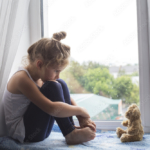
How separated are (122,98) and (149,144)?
41 cm

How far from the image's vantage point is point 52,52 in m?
0.98

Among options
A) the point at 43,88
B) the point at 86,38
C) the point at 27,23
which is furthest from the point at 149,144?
the point at 27,23

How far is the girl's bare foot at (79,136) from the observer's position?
3.10 feet

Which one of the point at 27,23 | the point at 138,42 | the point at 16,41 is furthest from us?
the point at 27,23

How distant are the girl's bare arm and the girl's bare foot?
0.35 feet

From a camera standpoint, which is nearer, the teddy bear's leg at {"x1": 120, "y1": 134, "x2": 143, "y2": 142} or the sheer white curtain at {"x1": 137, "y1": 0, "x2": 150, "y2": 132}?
the teddy bear's leg at {"x1": 120, "y1": 134, "x2": 143, "y2": 142}

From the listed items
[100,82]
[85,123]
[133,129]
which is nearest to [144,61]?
[100,82]

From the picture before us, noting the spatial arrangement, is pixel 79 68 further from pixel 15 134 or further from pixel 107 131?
pixel 15 134

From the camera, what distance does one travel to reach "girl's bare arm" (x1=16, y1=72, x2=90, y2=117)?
2.97 feet

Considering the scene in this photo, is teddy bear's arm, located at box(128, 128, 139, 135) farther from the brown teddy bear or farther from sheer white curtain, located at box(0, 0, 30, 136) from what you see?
sheer white curtain, located at box(0, 0, 30, 136)

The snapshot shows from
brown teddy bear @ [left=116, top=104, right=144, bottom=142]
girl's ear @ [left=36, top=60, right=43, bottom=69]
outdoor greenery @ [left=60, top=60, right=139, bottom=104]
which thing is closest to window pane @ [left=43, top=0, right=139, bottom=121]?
outdoor greenery @ [left=60, top=60, right=139, bottom=104]

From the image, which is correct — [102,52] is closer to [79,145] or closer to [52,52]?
[52,52]

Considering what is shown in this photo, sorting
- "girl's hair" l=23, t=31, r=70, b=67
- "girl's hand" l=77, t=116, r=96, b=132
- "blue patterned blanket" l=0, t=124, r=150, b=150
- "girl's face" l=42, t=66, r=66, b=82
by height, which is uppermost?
"girl's hair" l=23, t=31, r=70, b=67

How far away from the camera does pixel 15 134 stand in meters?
0.95
